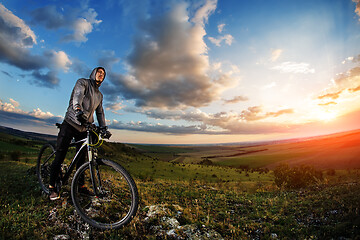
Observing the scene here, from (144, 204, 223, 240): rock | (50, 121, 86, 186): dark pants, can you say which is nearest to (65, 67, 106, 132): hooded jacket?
(50, 121, 86, 186): dark pants

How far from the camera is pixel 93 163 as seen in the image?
165 inches

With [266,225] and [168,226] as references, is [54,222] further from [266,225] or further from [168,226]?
[266,225]

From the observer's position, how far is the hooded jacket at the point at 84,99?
4328mm

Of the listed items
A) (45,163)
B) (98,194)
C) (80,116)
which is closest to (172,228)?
(98,194)

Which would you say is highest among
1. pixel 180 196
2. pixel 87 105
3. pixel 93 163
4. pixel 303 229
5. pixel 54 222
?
pixel 87 105

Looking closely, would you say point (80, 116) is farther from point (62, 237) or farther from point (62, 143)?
point (62, 237)

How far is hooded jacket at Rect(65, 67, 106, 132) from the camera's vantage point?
14.2 feet

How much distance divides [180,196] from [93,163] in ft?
15.5

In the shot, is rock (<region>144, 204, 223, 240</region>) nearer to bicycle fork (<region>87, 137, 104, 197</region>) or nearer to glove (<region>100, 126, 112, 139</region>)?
bicycle fork (<region>87, 137, 104, 197</region>)

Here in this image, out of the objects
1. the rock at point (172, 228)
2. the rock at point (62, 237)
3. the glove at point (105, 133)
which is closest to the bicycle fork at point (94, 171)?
the glove at point (105, 133)

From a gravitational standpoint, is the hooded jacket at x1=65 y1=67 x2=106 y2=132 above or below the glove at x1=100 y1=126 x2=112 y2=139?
above

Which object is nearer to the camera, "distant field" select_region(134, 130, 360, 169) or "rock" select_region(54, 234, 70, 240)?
"rock" select_region(54, 234, 70, 240)

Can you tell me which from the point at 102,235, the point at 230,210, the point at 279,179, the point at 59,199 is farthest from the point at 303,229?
→ the point at 279,179

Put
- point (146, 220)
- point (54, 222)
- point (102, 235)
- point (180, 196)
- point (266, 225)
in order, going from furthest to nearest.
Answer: point (180, 196) → point (266, 225) → point (146, 220) → point (54, 222) → point (102, 235)
